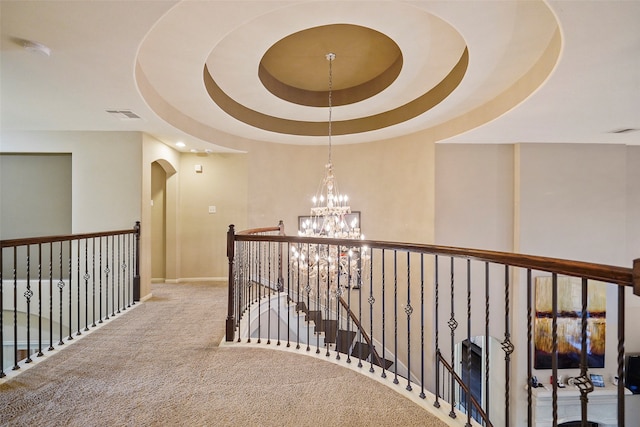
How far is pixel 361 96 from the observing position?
4766 mm

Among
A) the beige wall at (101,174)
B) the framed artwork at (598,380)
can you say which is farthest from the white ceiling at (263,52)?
the framed artwork at (598,380)

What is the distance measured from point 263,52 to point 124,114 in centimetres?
194

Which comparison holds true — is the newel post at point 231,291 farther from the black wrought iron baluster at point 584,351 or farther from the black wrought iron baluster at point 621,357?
the black wrought iron baluster at point 621,357

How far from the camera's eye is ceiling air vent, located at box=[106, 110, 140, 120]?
3.65 meters

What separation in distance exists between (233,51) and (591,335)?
23.0 ft

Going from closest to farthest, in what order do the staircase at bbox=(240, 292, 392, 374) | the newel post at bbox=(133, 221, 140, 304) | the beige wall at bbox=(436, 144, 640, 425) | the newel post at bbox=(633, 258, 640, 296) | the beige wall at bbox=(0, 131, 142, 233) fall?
the newel post at bbox=(633, 258, 640, 296) → the staircase at bbox=(240, 292, 392, 374) → the newel post at bbox=(133, 221, 140, 304) → the beige wall at bbox=(0, 131, 142, 233) → the beige wall at bbox=(436, 144, 640, 425)

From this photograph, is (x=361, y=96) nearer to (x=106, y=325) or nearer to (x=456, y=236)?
(x=456, y=236)

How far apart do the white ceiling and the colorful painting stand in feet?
8.17

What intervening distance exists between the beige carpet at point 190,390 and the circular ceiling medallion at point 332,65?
11.0 ft

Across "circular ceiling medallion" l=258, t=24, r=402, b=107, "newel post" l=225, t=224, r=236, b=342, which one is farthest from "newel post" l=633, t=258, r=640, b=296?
"circular ceiling medallion" l=258, t=24, r=402, b=107

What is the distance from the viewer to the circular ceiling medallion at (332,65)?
3.42m

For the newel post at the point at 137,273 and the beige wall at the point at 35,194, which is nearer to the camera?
the newel post at the point at 137,273

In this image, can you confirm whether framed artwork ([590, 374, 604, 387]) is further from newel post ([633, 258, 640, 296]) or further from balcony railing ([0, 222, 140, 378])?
balcony railing ([0, 222, 140, 378])

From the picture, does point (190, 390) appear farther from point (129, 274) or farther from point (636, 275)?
point (129, 274)
